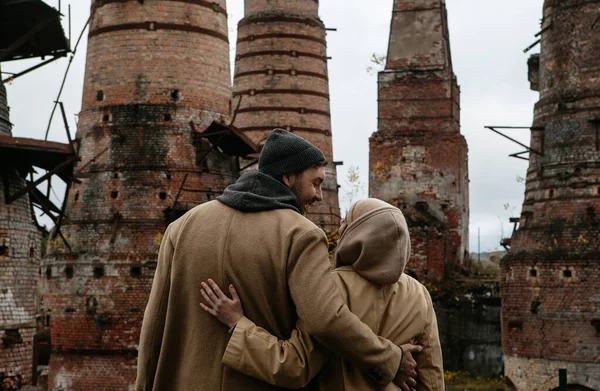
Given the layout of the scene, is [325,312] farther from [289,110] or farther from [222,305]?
[289,110]

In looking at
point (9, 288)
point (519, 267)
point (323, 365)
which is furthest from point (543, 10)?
point (323, 365)

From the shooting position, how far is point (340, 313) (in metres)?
4.00

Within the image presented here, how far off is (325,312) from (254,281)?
38cm

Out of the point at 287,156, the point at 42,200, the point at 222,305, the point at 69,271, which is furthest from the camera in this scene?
the point at 69,271

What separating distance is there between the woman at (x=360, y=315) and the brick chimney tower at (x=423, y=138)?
2449 cm

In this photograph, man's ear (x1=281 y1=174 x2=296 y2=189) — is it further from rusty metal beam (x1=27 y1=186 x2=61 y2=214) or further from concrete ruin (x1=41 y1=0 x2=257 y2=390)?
concrete ruin (x1=41 y1=0 x2=257 y2=390)

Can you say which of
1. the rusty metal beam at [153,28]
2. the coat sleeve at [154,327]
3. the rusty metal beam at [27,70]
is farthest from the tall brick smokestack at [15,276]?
the coat sleeve at [154,327]

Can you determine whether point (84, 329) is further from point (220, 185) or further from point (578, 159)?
point (578, 159)

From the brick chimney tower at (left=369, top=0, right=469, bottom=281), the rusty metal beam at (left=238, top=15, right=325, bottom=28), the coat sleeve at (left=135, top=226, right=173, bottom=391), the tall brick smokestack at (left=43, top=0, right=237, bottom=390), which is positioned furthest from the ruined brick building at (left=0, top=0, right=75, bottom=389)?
the brick chimney tower at (left=369, top=0, right=469, bottom=281)

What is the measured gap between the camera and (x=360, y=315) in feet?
14.1

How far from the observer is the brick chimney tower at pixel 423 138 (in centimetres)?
2964

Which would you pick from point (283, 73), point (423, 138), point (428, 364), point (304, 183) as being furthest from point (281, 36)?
point (428, 364)

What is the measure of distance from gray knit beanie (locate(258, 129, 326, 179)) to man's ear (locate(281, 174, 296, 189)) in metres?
0.03

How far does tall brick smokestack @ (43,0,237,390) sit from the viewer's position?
18031 mm
